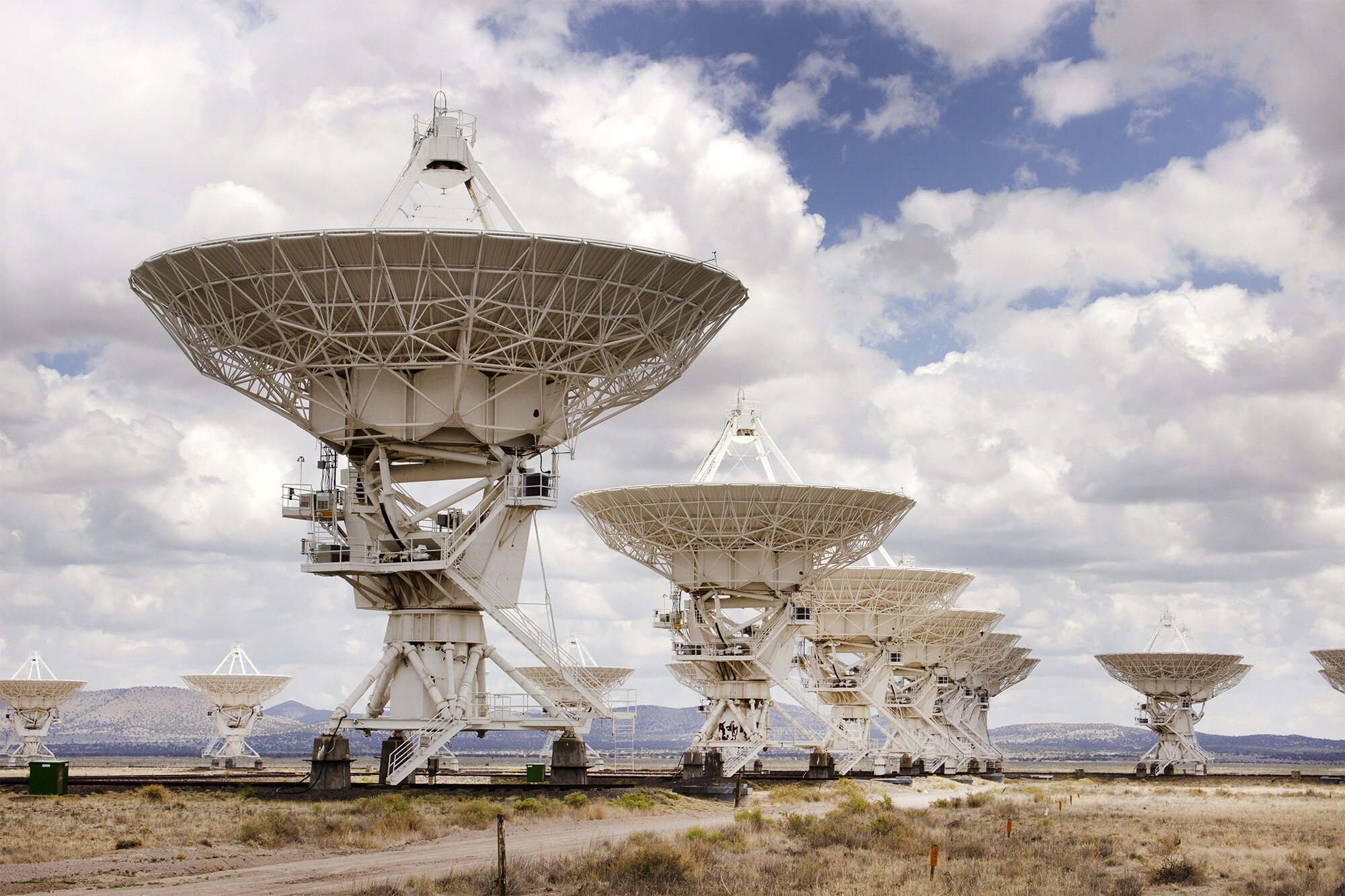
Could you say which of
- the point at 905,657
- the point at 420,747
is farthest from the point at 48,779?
the point at 905,657

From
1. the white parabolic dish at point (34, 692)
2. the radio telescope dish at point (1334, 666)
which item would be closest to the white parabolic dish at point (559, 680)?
the white parabolic dish at point (34, 692)

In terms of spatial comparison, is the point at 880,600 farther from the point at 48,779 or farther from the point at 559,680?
the point at 48,779

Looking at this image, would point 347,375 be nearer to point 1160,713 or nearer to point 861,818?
point 861,818

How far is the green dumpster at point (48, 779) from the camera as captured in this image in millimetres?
34438

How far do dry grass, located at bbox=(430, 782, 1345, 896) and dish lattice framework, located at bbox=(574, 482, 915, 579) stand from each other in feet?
40.3

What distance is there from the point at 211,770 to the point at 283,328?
45.5m

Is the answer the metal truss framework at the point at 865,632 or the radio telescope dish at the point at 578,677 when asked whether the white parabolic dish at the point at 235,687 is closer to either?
the radio telescope dish at the point at 578,677

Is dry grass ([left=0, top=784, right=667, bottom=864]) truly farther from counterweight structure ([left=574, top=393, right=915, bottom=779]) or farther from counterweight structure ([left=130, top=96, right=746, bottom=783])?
counterweight structure ([left=574, top=393, right=915, bottom=779])

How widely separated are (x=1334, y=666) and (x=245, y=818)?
6756 centimetres

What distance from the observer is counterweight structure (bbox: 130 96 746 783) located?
3141 centimetres

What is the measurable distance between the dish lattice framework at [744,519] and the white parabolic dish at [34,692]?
3436 cm

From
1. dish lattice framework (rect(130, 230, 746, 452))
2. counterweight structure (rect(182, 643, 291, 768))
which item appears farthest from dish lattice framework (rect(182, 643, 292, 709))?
dish lattice framework (rect(130, 230, 746, 452))

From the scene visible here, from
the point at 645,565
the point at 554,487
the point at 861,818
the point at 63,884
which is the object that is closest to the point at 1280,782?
the point at 645,565

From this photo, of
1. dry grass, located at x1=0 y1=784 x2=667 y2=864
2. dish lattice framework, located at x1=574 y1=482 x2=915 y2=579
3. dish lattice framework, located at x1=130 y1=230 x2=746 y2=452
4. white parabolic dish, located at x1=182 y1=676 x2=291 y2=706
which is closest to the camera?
dry grass, located at x1=0 y1=784 x2=667 y2=864
